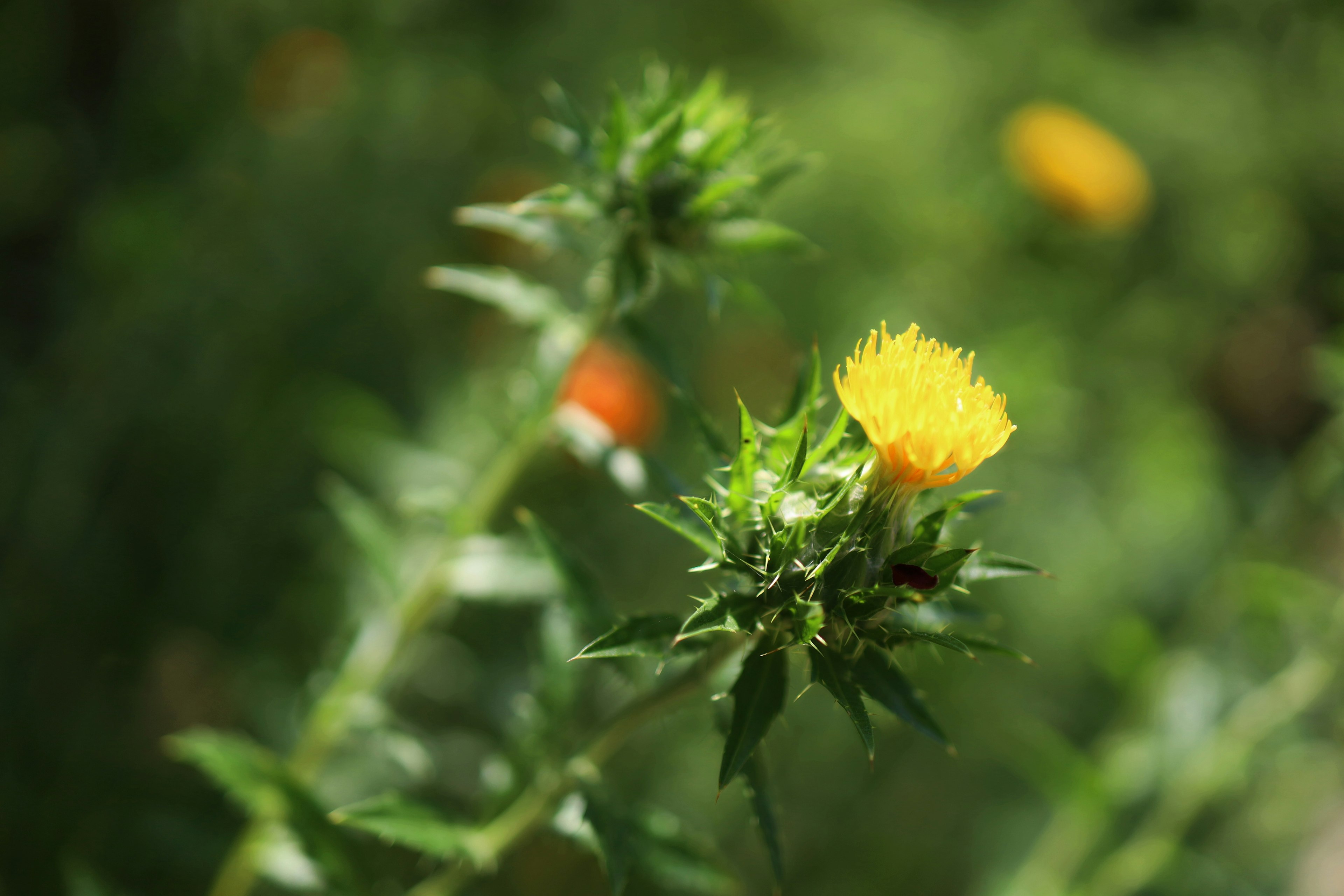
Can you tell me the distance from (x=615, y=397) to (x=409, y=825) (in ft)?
4.10

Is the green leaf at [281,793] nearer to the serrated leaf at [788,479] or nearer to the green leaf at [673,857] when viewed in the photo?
the green leaf at [673,857]

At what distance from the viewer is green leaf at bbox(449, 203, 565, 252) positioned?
131 cm

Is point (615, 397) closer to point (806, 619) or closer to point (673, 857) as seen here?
point (673, 857)

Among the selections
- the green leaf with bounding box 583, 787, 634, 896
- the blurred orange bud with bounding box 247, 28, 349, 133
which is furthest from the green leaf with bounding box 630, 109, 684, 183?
the blurred orange bud with bounding box 247, 28, 349, 133

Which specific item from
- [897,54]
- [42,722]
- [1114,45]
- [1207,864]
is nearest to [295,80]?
[42,722]

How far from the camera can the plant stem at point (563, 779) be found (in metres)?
1.19

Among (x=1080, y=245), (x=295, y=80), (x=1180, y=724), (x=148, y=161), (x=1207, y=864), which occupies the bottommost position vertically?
(x=1207, y=864)

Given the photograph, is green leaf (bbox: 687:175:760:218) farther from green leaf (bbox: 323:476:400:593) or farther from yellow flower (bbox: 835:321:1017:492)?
green leaf (bbox: 323:476:400:593)

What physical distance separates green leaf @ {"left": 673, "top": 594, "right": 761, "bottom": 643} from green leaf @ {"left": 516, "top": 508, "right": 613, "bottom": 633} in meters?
0.21

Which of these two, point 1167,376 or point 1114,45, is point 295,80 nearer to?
point 1167,376

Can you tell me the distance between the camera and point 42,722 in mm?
2199

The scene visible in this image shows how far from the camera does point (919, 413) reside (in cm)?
95

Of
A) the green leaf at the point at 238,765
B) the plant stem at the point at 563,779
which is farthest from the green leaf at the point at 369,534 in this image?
the plant stem at the point at 563,779

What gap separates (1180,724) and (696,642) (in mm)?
1575
